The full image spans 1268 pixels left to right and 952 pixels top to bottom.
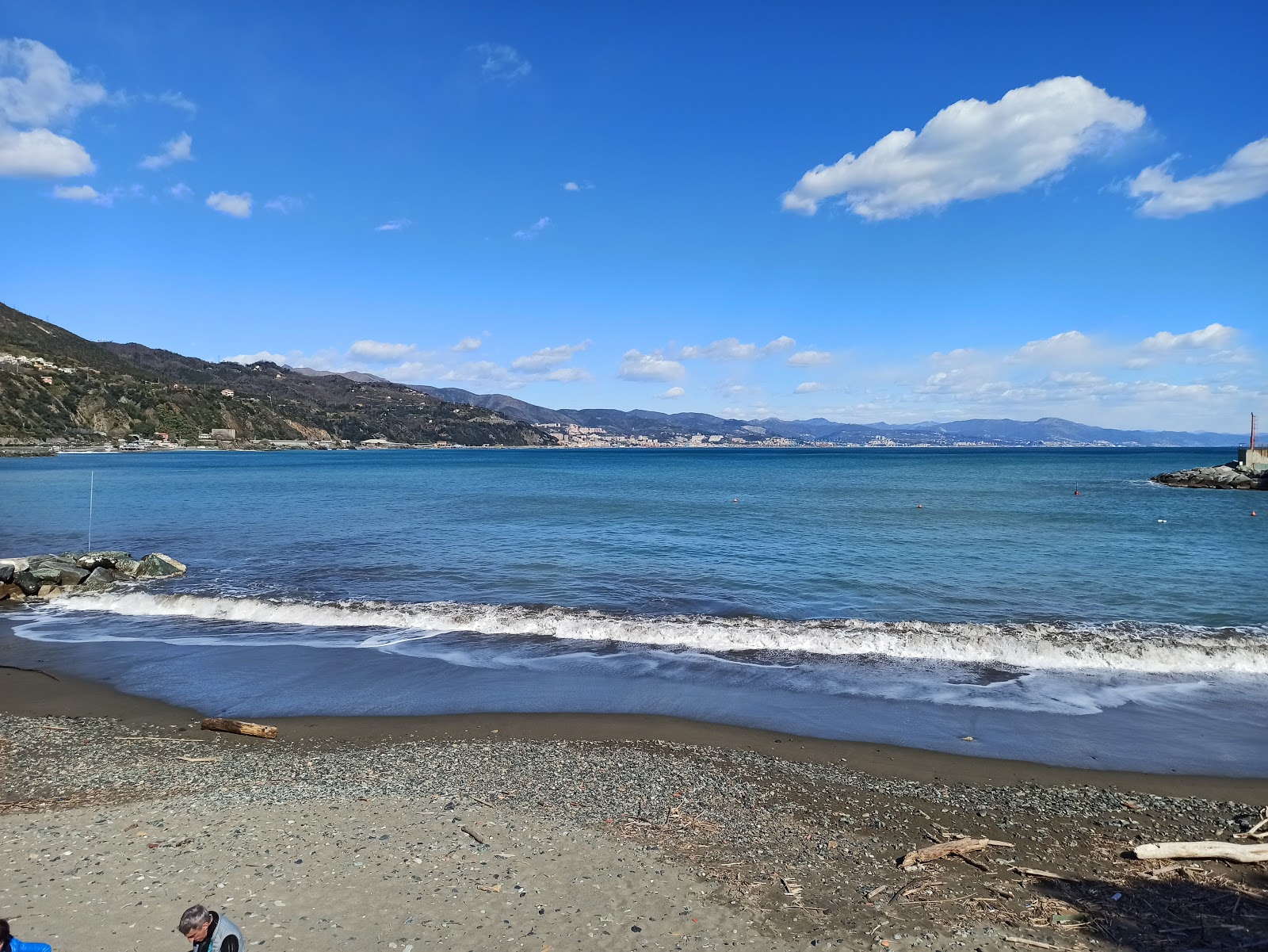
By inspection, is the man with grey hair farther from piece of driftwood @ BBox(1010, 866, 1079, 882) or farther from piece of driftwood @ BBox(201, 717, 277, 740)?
piece of driftwood @ BBox(1010, 866, 1079, 882)

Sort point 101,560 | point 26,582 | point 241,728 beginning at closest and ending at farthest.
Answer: point 241,728 → point 26,582 → point 101,560

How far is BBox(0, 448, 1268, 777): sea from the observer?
1284 centimetres

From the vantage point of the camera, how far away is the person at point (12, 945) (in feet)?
15.0

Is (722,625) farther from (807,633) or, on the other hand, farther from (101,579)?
(101,579)

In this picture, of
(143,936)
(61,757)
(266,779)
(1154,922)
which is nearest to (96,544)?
(61,757)

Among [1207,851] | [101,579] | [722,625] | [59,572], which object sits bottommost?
[101,579]

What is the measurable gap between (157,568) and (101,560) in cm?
188

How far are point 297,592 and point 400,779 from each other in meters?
15.1

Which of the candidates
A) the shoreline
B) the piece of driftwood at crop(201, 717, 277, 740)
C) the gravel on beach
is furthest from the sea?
the gravel on beach

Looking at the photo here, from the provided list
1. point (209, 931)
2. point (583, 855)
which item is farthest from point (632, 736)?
point (209, 931)

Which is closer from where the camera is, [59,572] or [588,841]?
[588,841]

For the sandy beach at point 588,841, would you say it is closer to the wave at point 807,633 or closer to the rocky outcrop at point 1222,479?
the wave at point 807,633

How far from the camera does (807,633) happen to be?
17828mm

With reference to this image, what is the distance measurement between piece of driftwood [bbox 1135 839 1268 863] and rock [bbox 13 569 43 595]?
94.5ft
